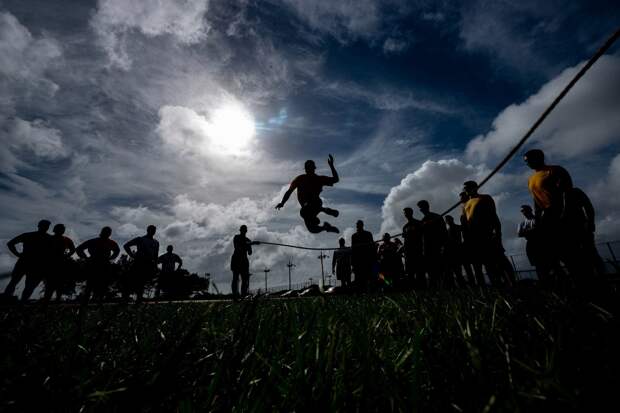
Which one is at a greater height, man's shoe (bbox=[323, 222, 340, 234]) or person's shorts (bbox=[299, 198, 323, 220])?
person's shorts (bbox=[299, 198, 323, 220])

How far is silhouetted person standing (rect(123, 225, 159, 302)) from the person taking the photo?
8727 mm

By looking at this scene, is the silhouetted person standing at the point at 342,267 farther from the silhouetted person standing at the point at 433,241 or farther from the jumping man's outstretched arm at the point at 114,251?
the jumping man's outstretched arm at the point at 114,251

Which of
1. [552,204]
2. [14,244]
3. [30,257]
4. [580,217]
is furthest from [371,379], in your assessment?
[14,244]

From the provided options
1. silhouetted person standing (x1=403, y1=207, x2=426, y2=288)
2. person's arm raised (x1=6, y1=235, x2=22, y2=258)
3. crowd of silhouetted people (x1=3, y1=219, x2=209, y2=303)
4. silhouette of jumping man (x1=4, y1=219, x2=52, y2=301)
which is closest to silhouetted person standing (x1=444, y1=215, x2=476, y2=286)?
silhouetted person standing (x1=403, y1=207, x2=426, y2=288)

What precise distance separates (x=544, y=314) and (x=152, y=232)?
9.85 metres

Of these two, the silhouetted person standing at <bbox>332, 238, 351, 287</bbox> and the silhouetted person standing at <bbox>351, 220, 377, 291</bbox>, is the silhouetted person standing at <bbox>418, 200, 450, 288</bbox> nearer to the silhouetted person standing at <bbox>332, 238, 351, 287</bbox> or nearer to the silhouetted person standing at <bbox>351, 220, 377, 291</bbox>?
the silhouetted person standing at <bbox>351, 220, 377, 291</bbox>

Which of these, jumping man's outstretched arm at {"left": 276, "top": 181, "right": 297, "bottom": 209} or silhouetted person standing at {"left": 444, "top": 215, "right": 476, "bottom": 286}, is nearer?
silhouetted person standing at {"left": 444, "top": 215, "right": 476, "bottom": 286}

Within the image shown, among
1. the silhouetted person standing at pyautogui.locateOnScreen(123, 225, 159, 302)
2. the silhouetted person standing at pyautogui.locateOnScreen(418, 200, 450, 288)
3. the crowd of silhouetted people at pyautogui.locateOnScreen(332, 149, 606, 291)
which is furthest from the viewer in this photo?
the silhouetted person standing at pyautogui.locateOnScreen(123, 225, 159, 302)

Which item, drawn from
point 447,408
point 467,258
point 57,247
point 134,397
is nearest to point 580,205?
point 467,258

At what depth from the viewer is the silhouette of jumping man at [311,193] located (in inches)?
345

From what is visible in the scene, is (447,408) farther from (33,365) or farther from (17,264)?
(17,264)

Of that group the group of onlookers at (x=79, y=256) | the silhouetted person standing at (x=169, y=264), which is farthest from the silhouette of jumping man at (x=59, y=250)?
the silhouetted person standing at (x=169, y=264)

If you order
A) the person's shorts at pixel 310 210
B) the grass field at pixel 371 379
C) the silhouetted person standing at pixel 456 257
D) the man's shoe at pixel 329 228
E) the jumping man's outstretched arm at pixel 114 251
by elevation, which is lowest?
the grass field at pixel 371 379

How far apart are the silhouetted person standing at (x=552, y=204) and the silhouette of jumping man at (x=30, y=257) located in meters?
10.6
